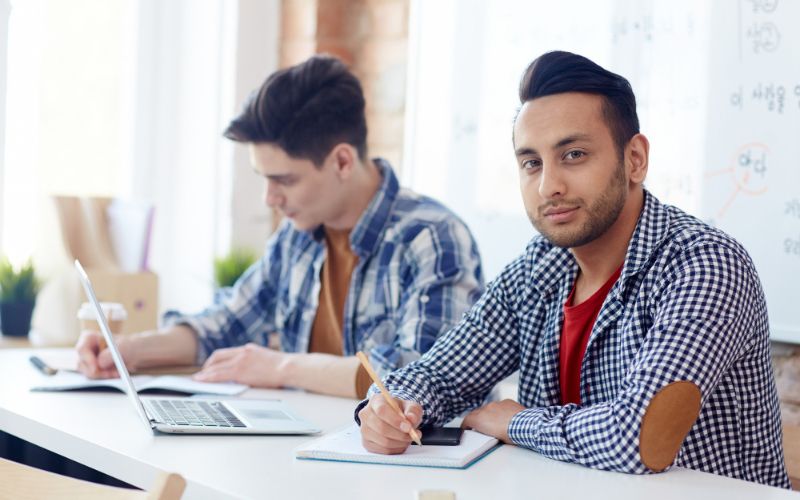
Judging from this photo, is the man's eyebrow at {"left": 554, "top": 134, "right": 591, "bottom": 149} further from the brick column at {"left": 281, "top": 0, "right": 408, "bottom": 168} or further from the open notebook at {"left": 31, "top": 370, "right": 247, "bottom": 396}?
the brick column at {"left": 281, "top": 0, "right": 408, "bottom": 168}

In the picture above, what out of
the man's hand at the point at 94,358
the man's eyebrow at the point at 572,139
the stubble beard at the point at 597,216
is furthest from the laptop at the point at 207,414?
the man's eyebrow at the point at 572,139

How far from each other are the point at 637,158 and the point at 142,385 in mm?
990

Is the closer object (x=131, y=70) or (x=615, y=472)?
(x=615, y=472)

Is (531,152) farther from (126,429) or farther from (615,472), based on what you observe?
(126,429)

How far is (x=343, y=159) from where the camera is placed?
226 centimetres

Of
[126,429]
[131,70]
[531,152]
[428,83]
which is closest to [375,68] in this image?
[428,83]

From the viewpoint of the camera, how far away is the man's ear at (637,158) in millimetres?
1619

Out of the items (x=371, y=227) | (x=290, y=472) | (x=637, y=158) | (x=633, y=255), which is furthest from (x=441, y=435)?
(x=371, y=227)

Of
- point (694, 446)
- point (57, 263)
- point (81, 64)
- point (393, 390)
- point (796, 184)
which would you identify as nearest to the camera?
point (694, 446)

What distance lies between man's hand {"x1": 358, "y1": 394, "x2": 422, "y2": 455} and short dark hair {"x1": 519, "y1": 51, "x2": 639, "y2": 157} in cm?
55

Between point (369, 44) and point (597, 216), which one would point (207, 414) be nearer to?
point (597, 216)

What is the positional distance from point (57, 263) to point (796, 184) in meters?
1.85

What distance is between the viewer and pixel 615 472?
136 cm

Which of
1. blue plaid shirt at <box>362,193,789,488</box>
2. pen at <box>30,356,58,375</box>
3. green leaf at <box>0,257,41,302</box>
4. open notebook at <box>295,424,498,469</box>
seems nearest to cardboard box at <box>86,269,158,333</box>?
green leaf at <box>0,257,41,302</box>
